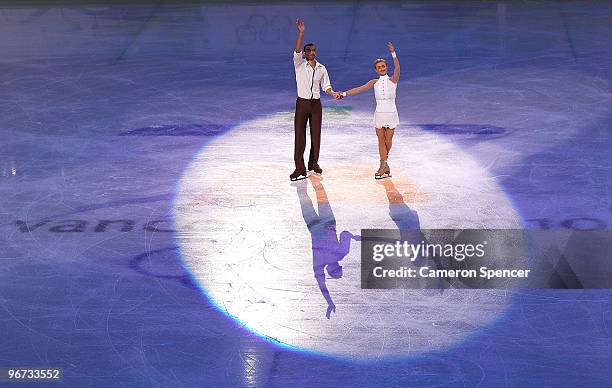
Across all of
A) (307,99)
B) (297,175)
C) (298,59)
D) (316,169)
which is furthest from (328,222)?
(298,59)

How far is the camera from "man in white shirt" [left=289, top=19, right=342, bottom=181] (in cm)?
1520

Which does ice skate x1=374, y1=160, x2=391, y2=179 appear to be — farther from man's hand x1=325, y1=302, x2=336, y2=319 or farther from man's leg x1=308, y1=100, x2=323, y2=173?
man's hand x1=325, y1=302, x2=336, y2=319

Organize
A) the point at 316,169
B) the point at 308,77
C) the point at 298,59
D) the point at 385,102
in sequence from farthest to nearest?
the point at 316,169 → the point at 385,102 → the point at 308,77 → the point at 298,59

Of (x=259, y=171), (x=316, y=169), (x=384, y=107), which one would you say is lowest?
(x=259, y=171)

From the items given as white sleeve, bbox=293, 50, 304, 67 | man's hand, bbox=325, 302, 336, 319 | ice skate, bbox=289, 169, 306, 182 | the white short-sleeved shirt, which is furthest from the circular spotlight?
white sleeve, bbox=293, 50, 304, 67

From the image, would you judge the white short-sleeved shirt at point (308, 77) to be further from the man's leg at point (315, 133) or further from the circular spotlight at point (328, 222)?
the circular spotlight at point (328, 222)

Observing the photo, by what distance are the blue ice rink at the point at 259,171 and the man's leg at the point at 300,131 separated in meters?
0.35

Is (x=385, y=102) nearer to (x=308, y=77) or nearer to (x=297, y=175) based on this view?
(x=308, y=77)

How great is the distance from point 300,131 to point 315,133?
0.81ft

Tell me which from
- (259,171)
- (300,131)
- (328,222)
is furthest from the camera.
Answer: (259,171)

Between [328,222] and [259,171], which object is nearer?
[328,222]

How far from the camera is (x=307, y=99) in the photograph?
613 inches

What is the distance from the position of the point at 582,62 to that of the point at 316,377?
40.9ft

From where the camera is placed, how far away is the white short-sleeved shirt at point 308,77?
15258 mm
